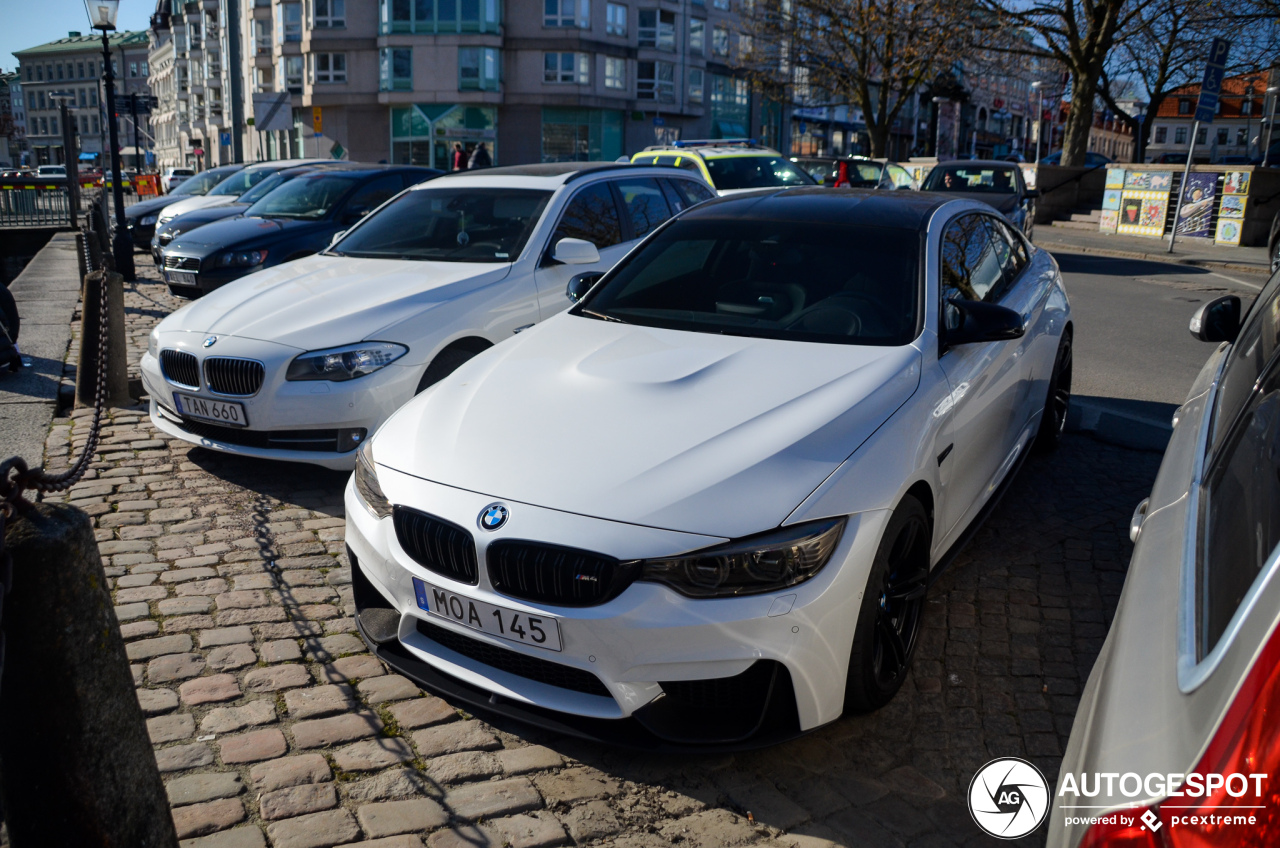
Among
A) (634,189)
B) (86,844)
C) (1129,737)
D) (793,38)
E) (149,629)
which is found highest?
(793,38)

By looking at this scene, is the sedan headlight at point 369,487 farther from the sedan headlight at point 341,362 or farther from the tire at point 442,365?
the tire at point 442,365

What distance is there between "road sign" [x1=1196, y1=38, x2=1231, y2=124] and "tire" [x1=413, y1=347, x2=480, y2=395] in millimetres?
17109

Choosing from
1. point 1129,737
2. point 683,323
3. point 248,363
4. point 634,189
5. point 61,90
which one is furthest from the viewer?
point 61,90

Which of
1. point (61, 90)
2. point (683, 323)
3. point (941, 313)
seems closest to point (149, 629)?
point (683, 323)

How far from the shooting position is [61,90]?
139625mm

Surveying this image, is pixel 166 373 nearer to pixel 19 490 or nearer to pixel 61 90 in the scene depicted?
pixel 19 490

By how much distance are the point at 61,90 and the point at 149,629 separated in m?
162

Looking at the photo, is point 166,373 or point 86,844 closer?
point 86,844

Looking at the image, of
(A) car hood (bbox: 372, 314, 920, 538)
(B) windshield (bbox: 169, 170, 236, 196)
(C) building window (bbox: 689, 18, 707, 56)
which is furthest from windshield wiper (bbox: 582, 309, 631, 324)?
(C) building window (bbox: 689, 18, 707, 56)

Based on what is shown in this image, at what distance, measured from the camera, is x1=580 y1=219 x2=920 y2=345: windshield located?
159 inches

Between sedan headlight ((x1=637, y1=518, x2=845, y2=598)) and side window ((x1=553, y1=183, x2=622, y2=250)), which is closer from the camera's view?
sedan headlight ((x1=637, y1=518, x2=845, y2=598))

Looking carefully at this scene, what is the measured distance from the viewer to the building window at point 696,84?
61.7 metres

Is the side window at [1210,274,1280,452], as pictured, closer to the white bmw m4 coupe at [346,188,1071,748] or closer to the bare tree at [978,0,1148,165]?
the white bmw m4 coupe at [346,188,1071,748]

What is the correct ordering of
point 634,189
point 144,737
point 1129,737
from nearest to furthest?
point 1129,737
point 144,737
point 634,189
